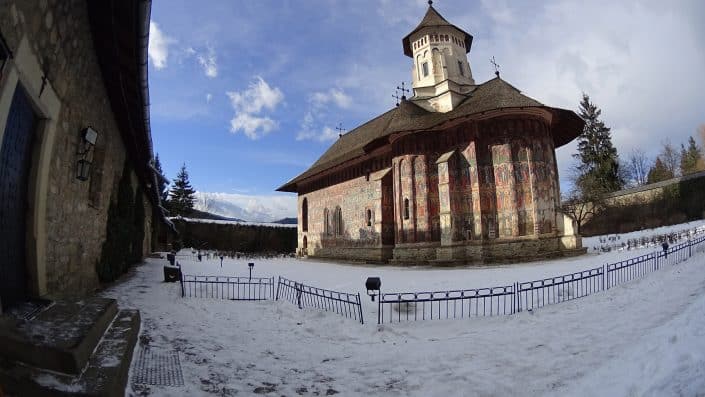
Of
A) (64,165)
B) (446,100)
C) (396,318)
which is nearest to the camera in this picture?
(64,165)

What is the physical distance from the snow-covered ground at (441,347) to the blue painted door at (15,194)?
1.58 metres

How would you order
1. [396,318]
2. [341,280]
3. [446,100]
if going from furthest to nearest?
[446,100] → [341,280] → [396,318]

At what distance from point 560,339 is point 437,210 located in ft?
53.8

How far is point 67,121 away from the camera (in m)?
5.29

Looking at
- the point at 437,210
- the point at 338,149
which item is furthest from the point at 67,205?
the point at 338,149

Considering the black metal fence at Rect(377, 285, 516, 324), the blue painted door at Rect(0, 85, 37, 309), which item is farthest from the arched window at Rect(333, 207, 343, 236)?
the blue painted door at Rect(0, 85, 37, 309)

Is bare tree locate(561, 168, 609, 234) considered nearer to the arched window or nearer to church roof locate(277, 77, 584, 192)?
church roof locate(277, 77, 584, 192)

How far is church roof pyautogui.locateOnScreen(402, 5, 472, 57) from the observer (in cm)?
2942

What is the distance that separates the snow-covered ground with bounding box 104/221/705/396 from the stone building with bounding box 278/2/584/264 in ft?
35.2

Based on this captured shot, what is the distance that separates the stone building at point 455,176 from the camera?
65.3 ft

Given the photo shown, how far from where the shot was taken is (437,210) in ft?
72.6

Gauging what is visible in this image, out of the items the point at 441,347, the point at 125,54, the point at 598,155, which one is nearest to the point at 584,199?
the point at 598,155

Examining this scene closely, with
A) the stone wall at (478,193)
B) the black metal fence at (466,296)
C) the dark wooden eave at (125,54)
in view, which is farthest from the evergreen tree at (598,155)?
the dark wooden eave at (125,54)

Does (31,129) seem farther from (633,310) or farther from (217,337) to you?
(633,310)
